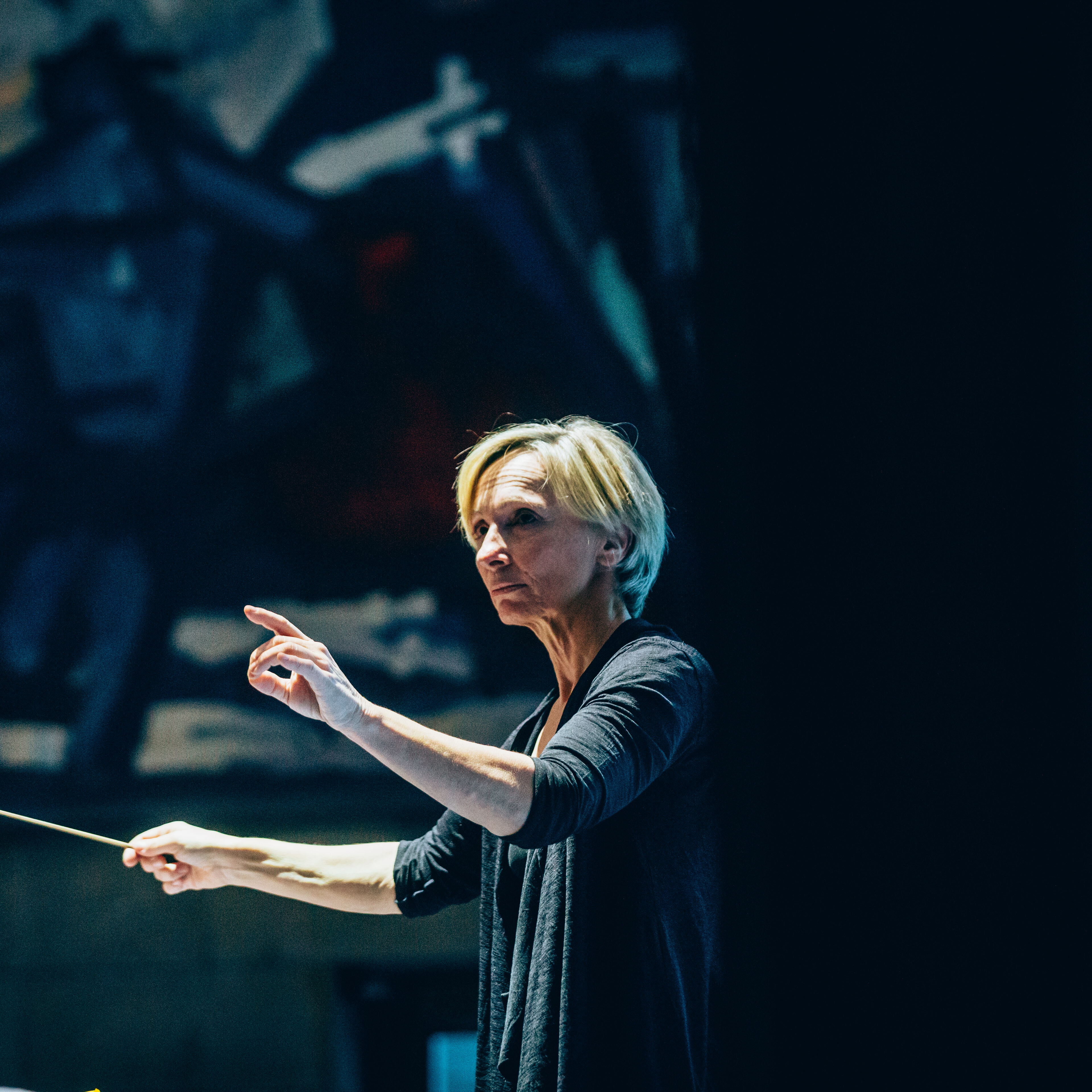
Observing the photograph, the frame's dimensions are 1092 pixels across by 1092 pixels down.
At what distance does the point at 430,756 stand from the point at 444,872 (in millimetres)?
476

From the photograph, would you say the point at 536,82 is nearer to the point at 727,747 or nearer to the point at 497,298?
the point at 497,298

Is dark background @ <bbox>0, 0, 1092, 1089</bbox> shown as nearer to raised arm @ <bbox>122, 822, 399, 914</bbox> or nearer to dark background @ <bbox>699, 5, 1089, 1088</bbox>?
dark background @ <bbox>699, 5, 1089, 1088</bbox>

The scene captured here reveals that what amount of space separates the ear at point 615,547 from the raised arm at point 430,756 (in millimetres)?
394

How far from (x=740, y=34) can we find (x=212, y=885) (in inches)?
47.8

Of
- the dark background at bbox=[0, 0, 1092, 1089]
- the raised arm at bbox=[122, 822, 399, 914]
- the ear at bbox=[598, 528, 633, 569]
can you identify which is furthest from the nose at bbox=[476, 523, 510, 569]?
the dark background at bbox=[0, 0, 1092, 1089]

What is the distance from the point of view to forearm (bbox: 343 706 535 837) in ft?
3.19

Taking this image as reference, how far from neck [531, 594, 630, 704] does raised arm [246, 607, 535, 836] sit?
1.09ft

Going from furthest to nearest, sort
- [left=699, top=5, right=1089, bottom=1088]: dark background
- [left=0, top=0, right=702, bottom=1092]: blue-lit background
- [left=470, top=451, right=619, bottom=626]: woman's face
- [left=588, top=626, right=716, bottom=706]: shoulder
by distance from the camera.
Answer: [left=0, top=0, right=702, bottom=1092]: blue-lit background < [left=470, top=451, right=619, bottom=626]: woman's face < [left=588, top=626, right=716, bottom=706]: shoulder < [left=699, top=5, right=1089, bottom=1088]: dark background

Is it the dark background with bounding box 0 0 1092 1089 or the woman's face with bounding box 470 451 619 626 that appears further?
the woman's face with bounding box 470 451 619 626

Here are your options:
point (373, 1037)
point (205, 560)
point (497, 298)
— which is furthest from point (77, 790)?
point (497, 298)

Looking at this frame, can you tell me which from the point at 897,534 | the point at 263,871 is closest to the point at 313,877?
the point at 263,871

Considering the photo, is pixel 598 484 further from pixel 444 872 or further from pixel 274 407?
pixel 274 407

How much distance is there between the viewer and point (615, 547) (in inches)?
53.1

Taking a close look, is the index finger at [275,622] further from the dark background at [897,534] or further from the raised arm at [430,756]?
the dark background at [897,534]
